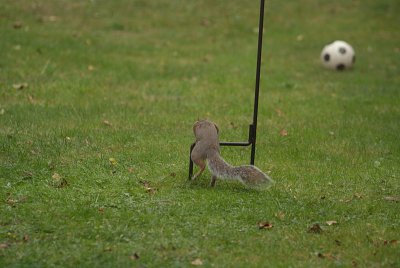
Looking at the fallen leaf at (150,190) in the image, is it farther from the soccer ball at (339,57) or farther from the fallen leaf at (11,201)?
the soccer ball at (339,57)

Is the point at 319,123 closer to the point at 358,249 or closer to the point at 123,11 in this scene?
the point at 358,249

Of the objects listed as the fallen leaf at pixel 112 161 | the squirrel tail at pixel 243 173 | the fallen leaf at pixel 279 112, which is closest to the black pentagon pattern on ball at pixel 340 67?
the fallen leaf at pixel 279 112

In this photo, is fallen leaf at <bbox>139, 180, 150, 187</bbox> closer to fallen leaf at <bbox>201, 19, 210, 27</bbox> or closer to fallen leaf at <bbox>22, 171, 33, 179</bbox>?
fallen leaf at <bbox>22, 171, 33, 179</bbox>

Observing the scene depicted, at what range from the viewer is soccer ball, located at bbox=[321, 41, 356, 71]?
11.7 meters

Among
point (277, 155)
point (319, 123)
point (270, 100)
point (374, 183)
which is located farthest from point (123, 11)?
point (374, 183)

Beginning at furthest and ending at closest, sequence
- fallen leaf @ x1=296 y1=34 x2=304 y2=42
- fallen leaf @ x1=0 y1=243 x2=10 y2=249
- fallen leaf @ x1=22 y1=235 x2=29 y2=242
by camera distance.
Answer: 1. fallen leaf @ x1=296 y1=34 x2=304 y2=42
2. fallen leaf @ x1=22 y1=235 x2=29 y2=242
3. fallen leaf @ x1=0 y1=243 x2=10 y2=249

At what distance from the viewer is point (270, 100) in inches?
387

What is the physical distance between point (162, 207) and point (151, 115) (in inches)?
127

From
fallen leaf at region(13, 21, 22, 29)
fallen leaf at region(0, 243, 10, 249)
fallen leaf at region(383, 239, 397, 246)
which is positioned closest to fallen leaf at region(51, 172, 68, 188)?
fallen leaf at region(0, 243, 10, 249)

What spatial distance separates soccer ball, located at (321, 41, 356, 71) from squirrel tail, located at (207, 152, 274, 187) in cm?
638

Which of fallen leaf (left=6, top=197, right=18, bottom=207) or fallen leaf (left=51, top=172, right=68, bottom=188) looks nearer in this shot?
fallen leaf (left=6, top=197, right=18, bottom=207)

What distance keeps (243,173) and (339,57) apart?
6552 mm

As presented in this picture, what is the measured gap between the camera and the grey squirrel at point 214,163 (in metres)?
5.76

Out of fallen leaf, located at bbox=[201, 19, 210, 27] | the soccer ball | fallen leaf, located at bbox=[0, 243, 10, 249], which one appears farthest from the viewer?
fallen leaf, located at bbox=[201, 19, 210, 27]
